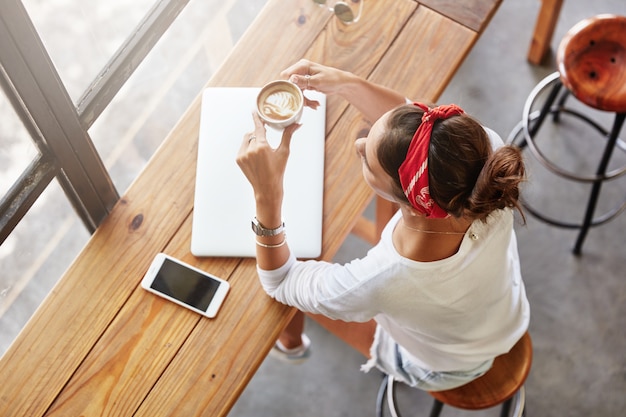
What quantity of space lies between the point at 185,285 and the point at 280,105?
1.43 feet

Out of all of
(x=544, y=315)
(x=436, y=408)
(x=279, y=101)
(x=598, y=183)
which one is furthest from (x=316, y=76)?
(x=544, y=315)

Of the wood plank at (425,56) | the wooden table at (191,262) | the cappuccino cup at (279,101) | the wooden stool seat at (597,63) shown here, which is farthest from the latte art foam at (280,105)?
the wooden stool seat at (597,63)

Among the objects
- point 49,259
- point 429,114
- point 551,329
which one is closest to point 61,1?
point 49,259

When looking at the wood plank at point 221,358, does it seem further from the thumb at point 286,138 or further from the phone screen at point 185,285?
the thumb at point 286,138

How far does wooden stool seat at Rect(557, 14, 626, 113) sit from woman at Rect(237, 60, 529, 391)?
1.77ft

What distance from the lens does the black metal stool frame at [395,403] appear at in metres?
1.93

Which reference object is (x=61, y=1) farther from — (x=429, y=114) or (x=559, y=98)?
(x=559, y=98)

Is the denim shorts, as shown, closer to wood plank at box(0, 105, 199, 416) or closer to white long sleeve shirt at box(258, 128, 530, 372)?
white long sleeve shirt at box(258, 128, 530, 372)

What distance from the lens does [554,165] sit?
2.51 m

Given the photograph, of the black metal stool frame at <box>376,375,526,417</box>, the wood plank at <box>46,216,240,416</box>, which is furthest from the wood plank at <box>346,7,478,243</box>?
the black metal stool frame at <box>376,375,526,417</box>

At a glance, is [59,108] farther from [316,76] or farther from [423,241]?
[423,241]

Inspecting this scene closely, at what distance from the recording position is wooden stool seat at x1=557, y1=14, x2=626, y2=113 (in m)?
1.95

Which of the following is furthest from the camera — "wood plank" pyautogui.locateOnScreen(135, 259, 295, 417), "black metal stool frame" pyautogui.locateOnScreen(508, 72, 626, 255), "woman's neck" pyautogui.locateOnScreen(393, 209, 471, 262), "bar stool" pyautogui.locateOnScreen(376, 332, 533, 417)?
"black metal stool frame" pyautogui.locateOnScreen(508, 72, 626, 255)

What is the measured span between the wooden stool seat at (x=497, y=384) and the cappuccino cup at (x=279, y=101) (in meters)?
0.76
